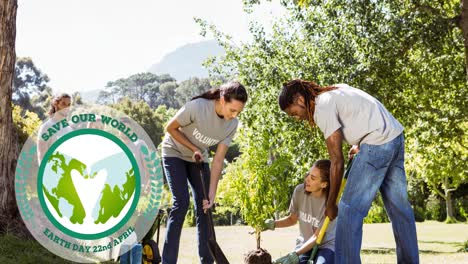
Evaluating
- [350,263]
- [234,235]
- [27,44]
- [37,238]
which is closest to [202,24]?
[234,235]

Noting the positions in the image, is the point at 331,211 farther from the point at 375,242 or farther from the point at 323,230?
the point at 375,242

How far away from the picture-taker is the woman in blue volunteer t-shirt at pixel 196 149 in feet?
16.6

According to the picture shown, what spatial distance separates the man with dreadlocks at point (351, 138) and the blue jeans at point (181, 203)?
1174mm

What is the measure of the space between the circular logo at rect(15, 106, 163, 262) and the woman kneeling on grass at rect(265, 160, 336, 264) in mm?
1176

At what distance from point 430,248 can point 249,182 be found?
5.91 m

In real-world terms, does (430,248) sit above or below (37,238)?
below

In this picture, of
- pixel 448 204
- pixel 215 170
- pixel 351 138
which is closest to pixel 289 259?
pixel 215 170

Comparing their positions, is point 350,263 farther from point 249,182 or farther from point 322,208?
point 249,182

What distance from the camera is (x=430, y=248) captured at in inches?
650

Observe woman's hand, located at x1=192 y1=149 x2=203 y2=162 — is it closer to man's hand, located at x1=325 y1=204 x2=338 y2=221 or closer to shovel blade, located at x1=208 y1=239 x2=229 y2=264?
shovel blade, located at x1=208 y1=239 x2=229 y2=264

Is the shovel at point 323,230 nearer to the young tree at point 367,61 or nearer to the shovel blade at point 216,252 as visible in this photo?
the shovel blade at point 216,252

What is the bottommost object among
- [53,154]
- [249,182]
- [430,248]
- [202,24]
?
[430,248]

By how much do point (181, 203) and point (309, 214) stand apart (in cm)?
97

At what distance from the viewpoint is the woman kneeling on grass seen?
4.93 meters
